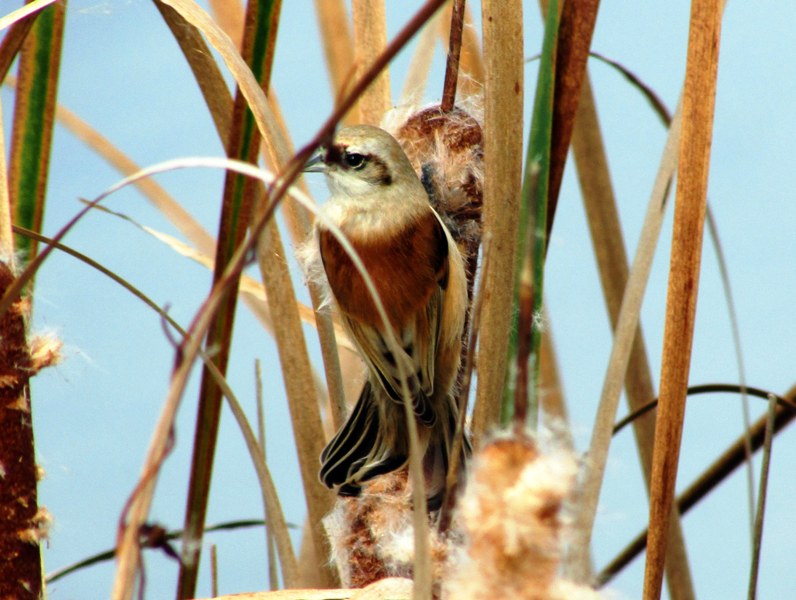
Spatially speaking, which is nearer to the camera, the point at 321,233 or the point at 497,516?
the point at 497,516

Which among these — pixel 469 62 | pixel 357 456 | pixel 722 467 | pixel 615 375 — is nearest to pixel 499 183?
pixel 615 375

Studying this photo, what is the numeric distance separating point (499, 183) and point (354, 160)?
1.34 ft

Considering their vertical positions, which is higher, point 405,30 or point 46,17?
point 46,17

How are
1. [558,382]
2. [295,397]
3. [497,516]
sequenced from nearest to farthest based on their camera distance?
[497,516] < [295,397] < [558,382]

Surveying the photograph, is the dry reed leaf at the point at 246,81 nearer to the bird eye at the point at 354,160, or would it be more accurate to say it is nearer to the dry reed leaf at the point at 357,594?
the bird eye at the point at 354,160

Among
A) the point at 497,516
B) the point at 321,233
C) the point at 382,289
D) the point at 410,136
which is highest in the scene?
the point at 410,136

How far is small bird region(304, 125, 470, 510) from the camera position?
1.39 meters

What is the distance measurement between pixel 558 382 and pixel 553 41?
138cm

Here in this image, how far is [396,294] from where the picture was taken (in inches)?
55.6

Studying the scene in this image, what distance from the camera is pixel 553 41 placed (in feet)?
3.02

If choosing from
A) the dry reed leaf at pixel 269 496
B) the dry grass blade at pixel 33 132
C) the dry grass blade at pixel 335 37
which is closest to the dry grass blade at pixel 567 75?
the dry reed leaf at pixel 269 496

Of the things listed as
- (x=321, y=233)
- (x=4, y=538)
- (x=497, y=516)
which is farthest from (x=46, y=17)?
(x=497, y=516)

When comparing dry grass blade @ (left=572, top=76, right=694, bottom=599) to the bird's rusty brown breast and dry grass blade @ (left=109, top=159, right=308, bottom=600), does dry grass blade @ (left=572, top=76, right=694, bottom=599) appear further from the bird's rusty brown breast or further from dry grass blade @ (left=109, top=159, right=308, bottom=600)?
dry grass blade @ (left=109, top=159, right=308, bottom=600)

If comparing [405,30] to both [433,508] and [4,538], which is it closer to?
[4,538]
